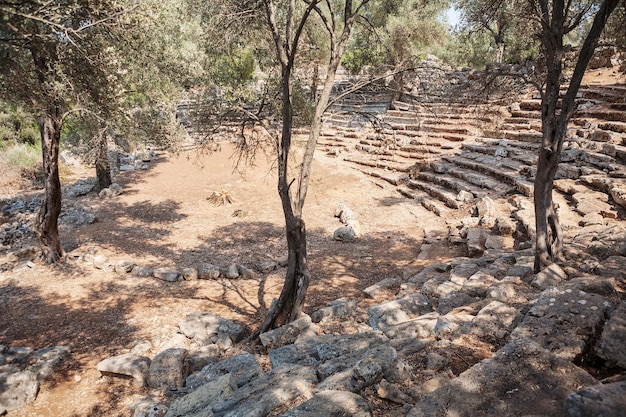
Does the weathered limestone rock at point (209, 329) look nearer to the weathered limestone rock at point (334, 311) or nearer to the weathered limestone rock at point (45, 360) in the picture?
the weathered limestone rock at point (334, 311)

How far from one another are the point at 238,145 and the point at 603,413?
6.06 m

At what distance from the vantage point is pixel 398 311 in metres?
6.04

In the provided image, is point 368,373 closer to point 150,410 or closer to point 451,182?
point 150,410

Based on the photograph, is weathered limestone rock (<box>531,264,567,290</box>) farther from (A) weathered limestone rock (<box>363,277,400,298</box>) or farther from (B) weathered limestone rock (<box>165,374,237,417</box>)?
(B) weathered limestone rock (<box>165,374,237,417</box>)

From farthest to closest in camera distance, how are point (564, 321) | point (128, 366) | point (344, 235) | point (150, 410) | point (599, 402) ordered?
1. point (344, 235)
2. point (128, 366)
3. point (150, 410)
4. point (564, 321)
5. point (599, 402)

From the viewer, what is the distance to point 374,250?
36.0 feet

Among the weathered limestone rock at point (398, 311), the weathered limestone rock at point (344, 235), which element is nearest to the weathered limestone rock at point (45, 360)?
the weathered limestone rock at point (398, 311)

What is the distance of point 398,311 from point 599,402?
403 centimetres

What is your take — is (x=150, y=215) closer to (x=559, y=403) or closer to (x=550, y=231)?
(x=550, y=231)

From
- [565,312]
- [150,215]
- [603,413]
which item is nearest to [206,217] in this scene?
[150,215]

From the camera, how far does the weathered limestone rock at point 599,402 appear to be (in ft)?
6.57

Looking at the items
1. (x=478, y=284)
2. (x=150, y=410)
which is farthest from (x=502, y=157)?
(x=150, y=410)

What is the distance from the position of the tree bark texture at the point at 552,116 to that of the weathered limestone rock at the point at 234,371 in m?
4.81

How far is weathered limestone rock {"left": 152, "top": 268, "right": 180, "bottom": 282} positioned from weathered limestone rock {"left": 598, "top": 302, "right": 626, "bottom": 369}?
8514 millimetres
